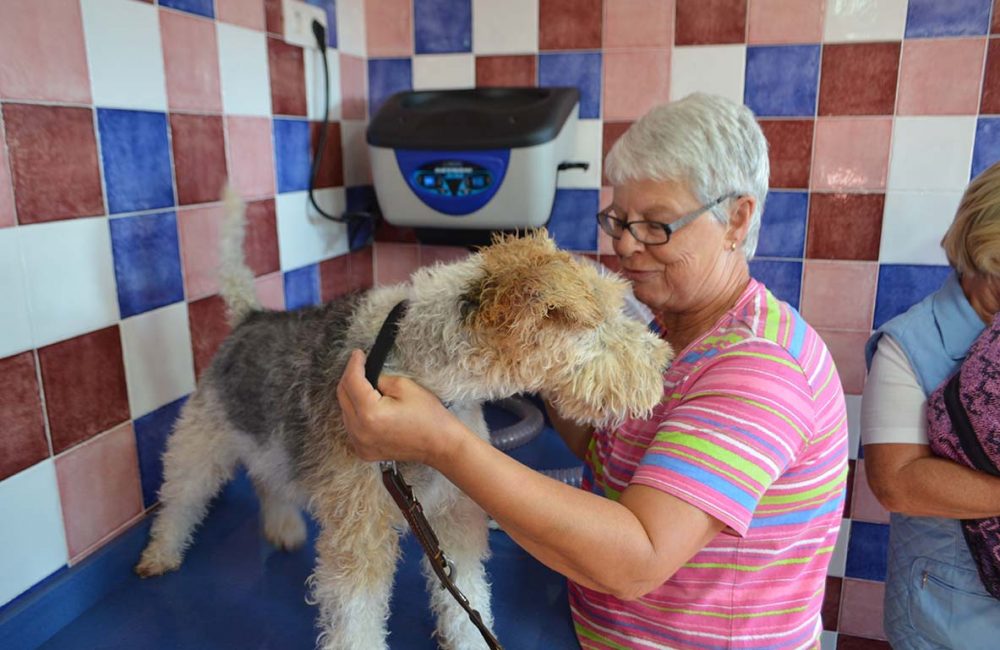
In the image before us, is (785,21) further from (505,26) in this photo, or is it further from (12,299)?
(12,299)

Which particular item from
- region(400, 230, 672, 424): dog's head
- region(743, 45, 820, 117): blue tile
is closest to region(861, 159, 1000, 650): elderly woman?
region(400, 230, 672, 424): dog's head

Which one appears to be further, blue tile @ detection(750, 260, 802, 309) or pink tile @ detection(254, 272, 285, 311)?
blue tile @ detection(750, 260, 802, 309)

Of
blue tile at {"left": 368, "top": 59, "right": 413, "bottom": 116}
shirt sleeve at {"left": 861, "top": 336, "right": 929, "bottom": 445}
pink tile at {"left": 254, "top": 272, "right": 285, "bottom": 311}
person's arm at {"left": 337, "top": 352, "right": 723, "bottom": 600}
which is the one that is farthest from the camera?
blue tile at {"left": 368, "top": 59, "right": 413, "bottom": 116}

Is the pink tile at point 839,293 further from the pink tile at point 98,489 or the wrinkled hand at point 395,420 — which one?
the pink tile at point 98,489

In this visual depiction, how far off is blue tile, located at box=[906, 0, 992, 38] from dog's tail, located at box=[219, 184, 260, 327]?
5.41ft

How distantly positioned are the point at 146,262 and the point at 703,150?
36.5 inches

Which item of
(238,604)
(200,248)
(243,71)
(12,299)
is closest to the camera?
(12,299)

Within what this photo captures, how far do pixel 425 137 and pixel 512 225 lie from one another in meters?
0.30

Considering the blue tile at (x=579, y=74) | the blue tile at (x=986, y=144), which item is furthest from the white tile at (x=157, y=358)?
the blue tile at (x=986, y=144)

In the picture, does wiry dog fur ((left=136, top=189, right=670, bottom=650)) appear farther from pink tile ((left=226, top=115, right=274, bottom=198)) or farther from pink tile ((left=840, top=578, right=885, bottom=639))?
pink tile ((left=840, top=578, right=885, bottom=639))

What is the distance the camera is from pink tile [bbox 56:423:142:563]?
109 cm

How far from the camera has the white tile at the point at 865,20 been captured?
1.76 m

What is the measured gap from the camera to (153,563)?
1.17m

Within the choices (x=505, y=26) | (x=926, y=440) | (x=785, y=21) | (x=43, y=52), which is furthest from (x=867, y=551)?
(x=43, y=52)
